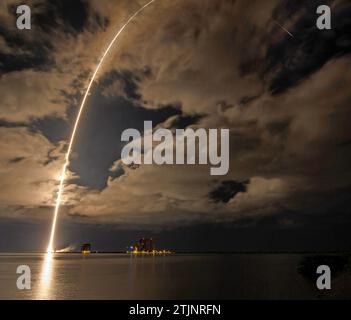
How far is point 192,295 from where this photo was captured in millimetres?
78438
